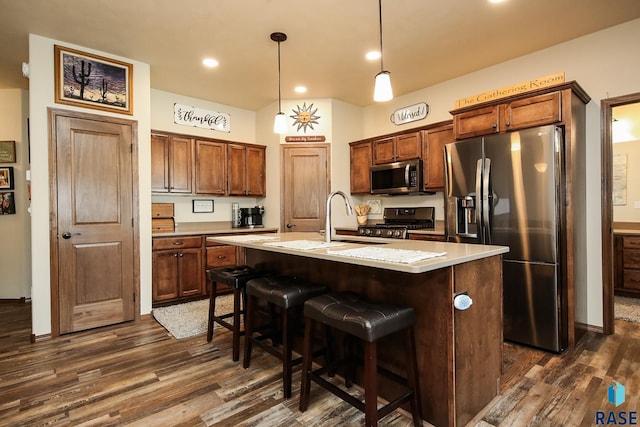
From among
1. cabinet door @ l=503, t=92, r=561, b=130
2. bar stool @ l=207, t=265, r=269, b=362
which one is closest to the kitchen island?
bar stool @ l=207, t=265, r=269, b=362

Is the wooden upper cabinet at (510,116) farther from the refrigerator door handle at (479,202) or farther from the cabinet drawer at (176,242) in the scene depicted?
the cabinet drawer at (176,242)

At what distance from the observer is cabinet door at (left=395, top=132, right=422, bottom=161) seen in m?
4.30

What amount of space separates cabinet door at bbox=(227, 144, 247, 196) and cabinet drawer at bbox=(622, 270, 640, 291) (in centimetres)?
521

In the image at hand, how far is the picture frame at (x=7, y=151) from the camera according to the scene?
4.27 meters

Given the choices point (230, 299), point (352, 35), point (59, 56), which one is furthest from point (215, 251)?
point (352, 35)

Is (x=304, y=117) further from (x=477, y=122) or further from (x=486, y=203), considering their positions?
(x=486, y=203)

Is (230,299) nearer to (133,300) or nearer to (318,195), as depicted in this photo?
(133,300)

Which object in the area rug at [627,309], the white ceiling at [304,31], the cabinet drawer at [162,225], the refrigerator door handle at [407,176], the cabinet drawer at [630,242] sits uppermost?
the white ceiling at [304,31]

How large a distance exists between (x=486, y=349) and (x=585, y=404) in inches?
27.4

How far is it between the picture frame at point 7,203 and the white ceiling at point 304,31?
1402 mm

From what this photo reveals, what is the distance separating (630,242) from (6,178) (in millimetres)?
7945

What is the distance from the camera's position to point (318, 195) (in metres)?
4.93

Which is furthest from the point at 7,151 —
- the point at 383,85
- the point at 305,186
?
the point at 383,85
